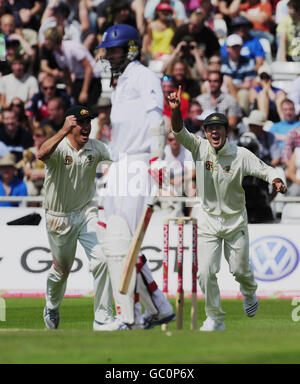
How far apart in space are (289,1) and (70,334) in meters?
12.4

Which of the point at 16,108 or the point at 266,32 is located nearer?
the point at 16,108

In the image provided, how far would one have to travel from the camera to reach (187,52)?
1866 centimetres

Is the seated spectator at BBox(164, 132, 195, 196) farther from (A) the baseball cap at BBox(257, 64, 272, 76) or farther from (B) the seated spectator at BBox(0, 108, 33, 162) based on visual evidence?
(A) the baseball cap at BBox(257, 64, 272, 76)

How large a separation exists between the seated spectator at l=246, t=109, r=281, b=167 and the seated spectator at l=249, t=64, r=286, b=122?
480mm

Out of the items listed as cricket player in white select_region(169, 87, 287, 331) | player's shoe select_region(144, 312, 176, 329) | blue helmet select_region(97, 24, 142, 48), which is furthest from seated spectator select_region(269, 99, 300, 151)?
player's shoe select_region(144, 312, 176, 329)

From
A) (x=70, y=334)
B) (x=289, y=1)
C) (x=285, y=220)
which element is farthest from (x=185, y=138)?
(x=289, y=1)

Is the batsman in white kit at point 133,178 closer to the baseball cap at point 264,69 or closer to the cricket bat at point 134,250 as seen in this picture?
the cricket bat at point 134,250

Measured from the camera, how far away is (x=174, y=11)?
64.1 ft

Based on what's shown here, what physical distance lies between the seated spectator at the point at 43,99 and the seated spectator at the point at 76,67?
0.91ft

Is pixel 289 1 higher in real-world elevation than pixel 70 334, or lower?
higher

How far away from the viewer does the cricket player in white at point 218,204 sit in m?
10.5

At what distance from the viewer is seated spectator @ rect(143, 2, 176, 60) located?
1922 cm

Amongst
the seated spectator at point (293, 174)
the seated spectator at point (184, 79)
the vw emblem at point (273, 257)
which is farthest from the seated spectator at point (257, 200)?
the seated spectator at point (184, 79)

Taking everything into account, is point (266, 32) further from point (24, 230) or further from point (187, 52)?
point (24, 230)
